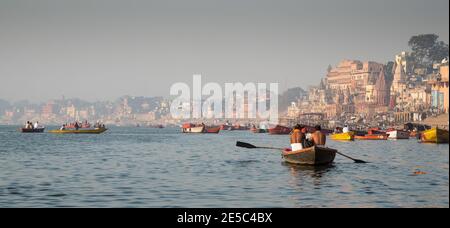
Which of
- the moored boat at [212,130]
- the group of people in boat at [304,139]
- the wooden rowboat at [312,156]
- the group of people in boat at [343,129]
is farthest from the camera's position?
the moored boat at [212,130]

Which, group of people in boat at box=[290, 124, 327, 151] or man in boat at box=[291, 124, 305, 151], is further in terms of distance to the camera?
man in boat at box=[291, 124, 305, 151]

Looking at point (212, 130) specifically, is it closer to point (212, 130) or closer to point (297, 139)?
point (212, 130)

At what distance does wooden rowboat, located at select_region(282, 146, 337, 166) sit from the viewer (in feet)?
129

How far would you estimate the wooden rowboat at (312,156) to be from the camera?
39.3 metres

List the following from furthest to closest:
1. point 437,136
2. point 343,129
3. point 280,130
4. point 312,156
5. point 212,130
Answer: point 212,130 → point 280,130 → point 343,129 → point 437,136 → point 312,156

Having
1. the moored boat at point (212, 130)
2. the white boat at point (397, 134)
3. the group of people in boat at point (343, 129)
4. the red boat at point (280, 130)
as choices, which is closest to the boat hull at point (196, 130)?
the moored boat at point (212, 130)

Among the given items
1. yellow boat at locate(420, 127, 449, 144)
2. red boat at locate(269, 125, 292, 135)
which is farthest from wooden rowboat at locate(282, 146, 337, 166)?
red boat at locate(269, 125, 292, 135)

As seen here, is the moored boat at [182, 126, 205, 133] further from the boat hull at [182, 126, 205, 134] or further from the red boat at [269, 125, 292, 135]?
the red boat at [269, 125, 292, 135]

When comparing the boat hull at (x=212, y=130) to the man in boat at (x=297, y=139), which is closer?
the man in boat at (x=297, y=139)

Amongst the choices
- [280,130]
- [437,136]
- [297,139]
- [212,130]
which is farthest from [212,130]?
[297,139]

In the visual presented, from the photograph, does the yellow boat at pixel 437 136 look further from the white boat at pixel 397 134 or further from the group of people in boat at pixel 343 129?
the white boat at pixel 397 134

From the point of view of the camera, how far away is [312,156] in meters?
39.6
